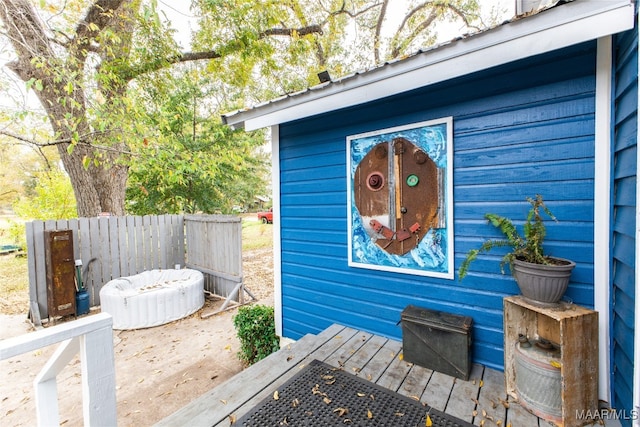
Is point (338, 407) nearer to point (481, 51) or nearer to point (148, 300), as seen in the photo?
point (481, 51)

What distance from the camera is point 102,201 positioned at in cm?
576

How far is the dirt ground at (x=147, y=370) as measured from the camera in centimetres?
245

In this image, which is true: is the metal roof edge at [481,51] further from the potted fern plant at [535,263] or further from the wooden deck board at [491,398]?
the wooden deck board at [491,398]

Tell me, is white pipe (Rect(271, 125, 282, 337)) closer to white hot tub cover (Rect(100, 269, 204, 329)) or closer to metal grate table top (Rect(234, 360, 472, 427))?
metal grate table top (Rect(234, 360, 472, 427))

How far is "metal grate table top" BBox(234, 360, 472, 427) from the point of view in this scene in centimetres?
149

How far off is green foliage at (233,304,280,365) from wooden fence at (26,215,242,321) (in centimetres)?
191

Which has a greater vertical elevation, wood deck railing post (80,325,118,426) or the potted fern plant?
the potted fern plant

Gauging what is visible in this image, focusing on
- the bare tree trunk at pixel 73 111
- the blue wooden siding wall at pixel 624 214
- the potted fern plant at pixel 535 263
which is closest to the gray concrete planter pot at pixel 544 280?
the potted fern plant at pixel 535 263

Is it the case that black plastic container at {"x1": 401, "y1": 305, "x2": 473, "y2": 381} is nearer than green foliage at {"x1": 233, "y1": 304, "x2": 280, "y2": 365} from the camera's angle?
Yes

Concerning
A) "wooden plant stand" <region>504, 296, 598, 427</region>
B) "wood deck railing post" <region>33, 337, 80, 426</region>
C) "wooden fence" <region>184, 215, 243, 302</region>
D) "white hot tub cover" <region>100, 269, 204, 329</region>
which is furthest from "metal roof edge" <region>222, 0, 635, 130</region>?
"white hot tub cover" <region>100, 269, 204, 329</region>

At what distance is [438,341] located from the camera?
75.7 inches

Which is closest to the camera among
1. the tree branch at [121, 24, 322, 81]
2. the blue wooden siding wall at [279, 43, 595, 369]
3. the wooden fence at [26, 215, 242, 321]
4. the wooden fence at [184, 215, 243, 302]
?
the blue wooden siding wall at [279, 43, 595, 369]

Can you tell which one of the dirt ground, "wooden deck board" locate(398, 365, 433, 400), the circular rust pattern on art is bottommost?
the dirt ground

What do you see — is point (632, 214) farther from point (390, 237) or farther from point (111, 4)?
point (111, 4)
